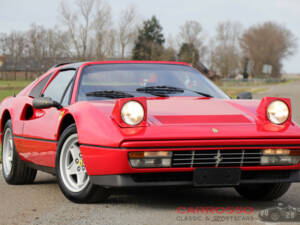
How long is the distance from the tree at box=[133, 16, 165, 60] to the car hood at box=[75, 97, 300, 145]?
8676cm

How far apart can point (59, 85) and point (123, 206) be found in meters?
1.66

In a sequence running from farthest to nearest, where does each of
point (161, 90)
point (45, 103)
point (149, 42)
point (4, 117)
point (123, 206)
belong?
point (149, 42), point (4, 117), point (161, 90), point (45, 103), point (123, 206)

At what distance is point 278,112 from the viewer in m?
4.09

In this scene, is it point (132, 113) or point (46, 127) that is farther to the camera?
point (46, 127)

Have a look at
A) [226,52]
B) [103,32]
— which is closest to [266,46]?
[226,52]

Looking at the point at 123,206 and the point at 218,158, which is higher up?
the point at 218,158

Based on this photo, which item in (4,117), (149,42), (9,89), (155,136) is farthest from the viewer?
(149,42)

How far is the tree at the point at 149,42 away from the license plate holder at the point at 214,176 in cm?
8728

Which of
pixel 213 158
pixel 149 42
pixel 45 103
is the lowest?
pixel 213 158

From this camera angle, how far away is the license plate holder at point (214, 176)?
12.1 feet

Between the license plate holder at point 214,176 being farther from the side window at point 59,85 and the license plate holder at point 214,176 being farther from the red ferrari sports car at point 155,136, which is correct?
the side window at point 59,85

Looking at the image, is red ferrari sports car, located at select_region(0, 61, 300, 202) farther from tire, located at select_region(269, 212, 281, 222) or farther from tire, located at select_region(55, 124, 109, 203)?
tire, located at select_region(269, 212, 281, 222)

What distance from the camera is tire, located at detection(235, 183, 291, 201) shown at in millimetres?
4379

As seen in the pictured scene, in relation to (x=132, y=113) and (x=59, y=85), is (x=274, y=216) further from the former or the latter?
(x=59, y=85)
